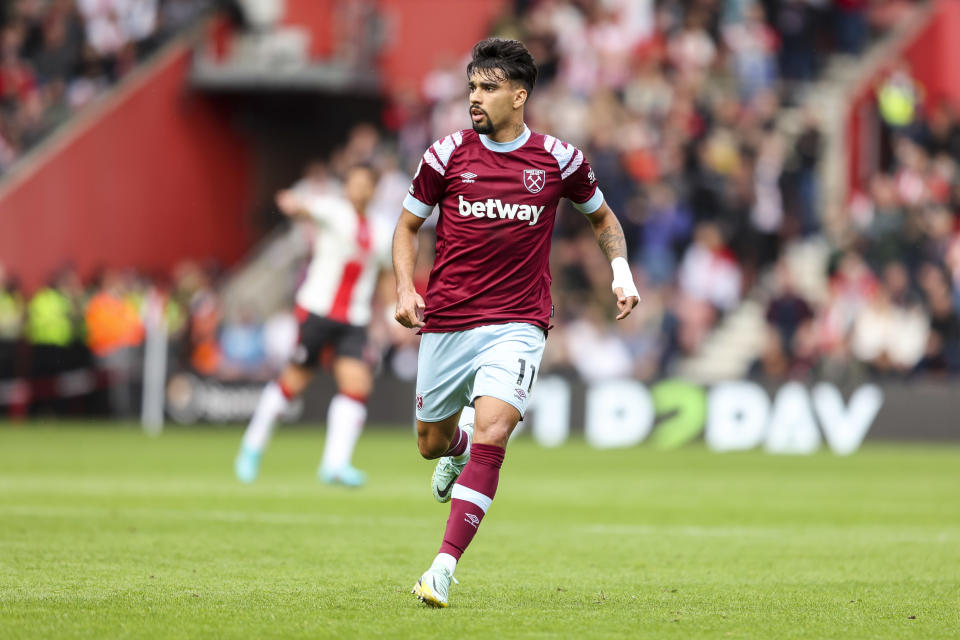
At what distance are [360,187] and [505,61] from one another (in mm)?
5968

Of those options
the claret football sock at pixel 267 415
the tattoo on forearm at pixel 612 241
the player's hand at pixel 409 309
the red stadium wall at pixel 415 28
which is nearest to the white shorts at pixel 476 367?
the player's hand at pixel 409 309

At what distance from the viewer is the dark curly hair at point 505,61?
25.3ft

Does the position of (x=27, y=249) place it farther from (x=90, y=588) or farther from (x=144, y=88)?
(x=90, y=588)

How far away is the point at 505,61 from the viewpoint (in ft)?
25.3

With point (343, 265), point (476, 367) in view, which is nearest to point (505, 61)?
point (476, 367)

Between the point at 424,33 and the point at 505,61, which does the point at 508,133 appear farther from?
the point at 424,33

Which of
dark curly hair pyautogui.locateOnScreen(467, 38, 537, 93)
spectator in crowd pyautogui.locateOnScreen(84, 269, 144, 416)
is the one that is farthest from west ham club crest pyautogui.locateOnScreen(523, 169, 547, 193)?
spectator in crowd pyautogui.locateOnScreen(84, 269, 144, 416)

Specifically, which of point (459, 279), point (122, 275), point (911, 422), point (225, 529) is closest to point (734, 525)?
point (225, 529)

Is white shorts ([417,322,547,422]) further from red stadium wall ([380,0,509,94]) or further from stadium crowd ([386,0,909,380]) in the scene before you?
red stadium wall ([380,0,509,94])

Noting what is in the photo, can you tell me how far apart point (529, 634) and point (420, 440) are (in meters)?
2.04

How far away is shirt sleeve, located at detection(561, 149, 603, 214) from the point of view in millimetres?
7949

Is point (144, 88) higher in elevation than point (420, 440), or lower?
higher

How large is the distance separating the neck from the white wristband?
0.78 meters

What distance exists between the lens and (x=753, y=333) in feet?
79.8
